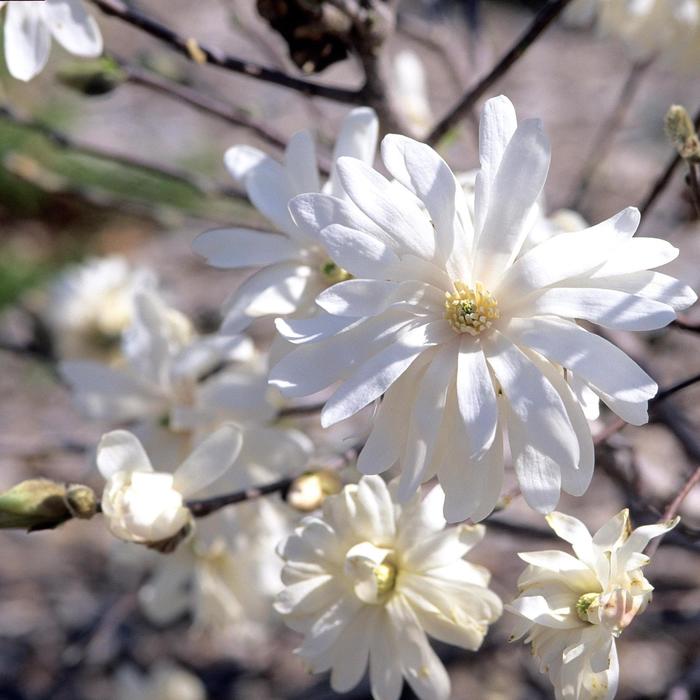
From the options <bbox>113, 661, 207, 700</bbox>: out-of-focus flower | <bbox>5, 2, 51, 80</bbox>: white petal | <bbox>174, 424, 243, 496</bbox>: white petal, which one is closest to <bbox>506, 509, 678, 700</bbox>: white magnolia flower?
<bbox>174, 424, 243, 496</bbox>: white petal

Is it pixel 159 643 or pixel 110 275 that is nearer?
pixel 110 275

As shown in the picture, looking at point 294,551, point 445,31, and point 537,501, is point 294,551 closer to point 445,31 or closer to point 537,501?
point 537,501

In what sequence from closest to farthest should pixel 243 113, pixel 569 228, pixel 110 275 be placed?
pixel 569 228 → pixel 243 113 → pixel 110 275

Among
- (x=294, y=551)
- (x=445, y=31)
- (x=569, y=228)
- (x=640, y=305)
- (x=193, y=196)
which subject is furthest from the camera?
(x=193, y=196)

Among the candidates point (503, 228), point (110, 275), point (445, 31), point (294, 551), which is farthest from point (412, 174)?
point (445, 31)

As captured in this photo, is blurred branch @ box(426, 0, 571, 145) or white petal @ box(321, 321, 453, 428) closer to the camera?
white petal @ box(321, 321, 453, 428)

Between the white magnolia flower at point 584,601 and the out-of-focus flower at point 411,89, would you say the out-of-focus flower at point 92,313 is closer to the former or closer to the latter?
the out-of-focus flower at point 411,89

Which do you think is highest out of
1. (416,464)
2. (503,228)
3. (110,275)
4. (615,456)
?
(503,228)

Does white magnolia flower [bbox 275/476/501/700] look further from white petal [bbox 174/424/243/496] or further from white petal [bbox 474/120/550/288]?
white petal [bbox 474/120/550/288]
